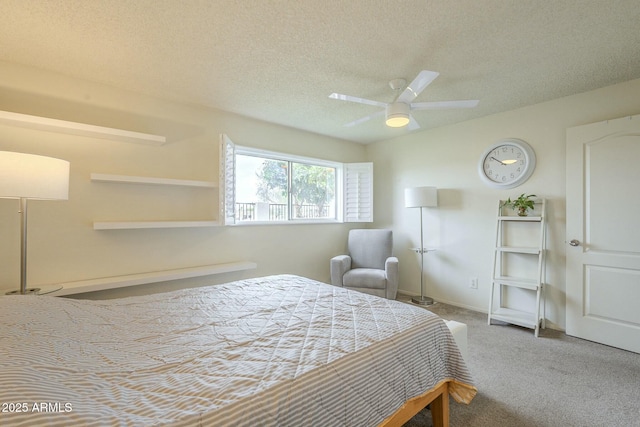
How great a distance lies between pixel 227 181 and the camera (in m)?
2.93

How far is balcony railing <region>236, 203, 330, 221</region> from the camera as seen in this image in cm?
350

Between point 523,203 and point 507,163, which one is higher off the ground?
point 507,163

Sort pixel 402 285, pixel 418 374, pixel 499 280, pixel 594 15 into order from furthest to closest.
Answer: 1. pixel 402 285
2. pixel 499 280
3. pixel 594 15
4. pixel 418 374

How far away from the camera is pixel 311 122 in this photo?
3523 millimetres

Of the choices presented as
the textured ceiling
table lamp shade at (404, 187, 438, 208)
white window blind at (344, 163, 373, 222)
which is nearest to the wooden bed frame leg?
the textured ceiling

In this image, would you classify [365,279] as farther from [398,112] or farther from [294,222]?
[398,112]

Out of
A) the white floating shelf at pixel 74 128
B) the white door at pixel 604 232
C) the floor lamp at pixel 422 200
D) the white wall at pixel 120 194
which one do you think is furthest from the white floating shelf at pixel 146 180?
the white door at pixel 604 232

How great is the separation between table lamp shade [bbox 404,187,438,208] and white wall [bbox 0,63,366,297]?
1.80 meters

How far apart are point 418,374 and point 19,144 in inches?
126

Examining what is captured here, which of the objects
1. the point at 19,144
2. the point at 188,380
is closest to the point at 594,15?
the point at 188,380

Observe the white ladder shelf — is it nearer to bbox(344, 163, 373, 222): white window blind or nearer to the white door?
the white door

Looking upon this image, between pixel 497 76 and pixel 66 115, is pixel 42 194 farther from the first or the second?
pixel 497 76

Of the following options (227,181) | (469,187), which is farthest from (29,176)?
(469,187)

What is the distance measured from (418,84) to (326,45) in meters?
0.68
